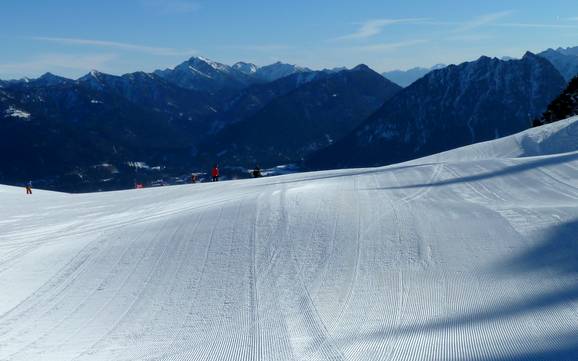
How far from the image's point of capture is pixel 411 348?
7520 mm

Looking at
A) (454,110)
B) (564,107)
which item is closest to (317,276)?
(564,107)

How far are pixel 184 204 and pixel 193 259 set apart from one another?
7014mm

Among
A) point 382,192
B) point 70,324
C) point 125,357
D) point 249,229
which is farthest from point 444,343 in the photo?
point 382,192

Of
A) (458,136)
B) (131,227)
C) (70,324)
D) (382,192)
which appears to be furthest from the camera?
(458,136)

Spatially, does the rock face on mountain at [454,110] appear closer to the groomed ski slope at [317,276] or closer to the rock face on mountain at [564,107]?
the rock face on mountain at [564,107]

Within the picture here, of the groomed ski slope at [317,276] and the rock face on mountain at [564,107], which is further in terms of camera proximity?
the rock face on mountain at [564,107]

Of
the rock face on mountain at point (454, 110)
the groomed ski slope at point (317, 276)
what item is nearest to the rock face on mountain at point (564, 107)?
the groomed ski slope at point (317, 276)

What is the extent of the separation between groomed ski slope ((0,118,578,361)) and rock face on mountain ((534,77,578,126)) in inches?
1226

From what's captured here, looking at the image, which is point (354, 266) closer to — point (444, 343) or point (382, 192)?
point (444, 343)

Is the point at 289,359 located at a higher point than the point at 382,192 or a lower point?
lower

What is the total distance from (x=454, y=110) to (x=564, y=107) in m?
135

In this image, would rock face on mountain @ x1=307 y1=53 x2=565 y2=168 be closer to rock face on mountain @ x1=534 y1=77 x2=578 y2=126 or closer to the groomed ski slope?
rock face on mountain @ x1=534 y1=77 x2=578 y2=126

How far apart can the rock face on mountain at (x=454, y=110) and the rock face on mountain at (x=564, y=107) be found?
11776 cm

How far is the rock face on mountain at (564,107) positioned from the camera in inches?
1801
